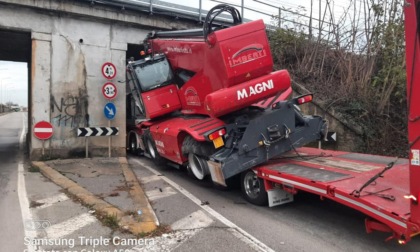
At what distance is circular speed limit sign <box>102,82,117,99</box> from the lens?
11.9 meters

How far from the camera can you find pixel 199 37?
845cm

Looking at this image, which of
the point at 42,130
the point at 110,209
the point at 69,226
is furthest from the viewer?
the point at 42,130

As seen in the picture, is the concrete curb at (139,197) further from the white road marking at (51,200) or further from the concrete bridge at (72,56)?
the concrete bridge at (72,56)

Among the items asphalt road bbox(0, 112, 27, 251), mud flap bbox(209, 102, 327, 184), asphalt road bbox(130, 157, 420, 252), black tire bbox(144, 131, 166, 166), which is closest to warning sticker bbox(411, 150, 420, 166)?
asphalt road bbox(130, 157, 420, 252)

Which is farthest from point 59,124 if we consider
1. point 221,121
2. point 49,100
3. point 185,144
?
point 221,121

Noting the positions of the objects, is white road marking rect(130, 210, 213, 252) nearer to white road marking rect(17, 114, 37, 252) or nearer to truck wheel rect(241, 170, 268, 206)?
truck wheel rect(241, 170, 268, 206)

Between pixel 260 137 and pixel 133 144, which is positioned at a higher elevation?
pixel 260 137

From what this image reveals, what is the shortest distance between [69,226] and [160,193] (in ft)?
7.77

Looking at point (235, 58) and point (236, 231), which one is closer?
point (236, 231)

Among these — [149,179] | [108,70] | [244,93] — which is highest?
[108,70]

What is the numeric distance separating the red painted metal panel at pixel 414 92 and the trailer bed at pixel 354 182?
0.99ft

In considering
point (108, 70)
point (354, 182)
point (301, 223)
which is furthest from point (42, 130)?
point (354, 182)

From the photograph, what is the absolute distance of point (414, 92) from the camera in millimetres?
3812

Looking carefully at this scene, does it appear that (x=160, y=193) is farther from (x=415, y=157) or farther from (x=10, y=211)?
(x=415, y=157)
